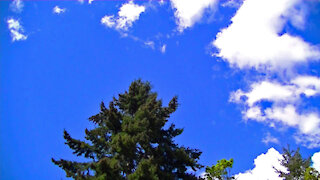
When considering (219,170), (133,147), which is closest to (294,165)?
(219,170)

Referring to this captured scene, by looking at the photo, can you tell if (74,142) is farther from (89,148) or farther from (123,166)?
(123,166)

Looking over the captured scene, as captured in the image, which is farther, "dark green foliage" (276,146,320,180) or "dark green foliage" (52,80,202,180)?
"dark green foliage" (276,146,320,180)

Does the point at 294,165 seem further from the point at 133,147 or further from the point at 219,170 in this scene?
the point at 133,147

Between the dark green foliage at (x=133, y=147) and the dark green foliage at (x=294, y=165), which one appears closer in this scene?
the dark green foliage at (x=133, y=147)

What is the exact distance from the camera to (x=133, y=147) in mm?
Result: 15172

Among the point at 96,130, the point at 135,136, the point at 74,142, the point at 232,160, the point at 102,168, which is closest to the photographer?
the point at 102,168

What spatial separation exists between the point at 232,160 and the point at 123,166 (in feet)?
44.1

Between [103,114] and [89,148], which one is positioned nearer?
[89,148]

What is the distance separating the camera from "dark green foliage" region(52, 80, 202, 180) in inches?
552

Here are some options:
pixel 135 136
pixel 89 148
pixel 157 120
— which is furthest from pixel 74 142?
pixel 157 120

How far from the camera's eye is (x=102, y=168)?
43.0 feet

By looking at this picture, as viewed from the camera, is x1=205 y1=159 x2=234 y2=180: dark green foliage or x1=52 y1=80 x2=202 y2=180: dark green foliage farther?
x1=205 y1=159 x2=234 y2=180: dark green foliage

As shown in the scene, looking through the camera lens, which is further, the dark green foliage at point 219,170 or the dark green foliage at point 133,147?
the dark green foliage at point 219,170

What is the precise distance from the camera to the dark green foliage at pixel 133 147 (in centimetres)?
1402
